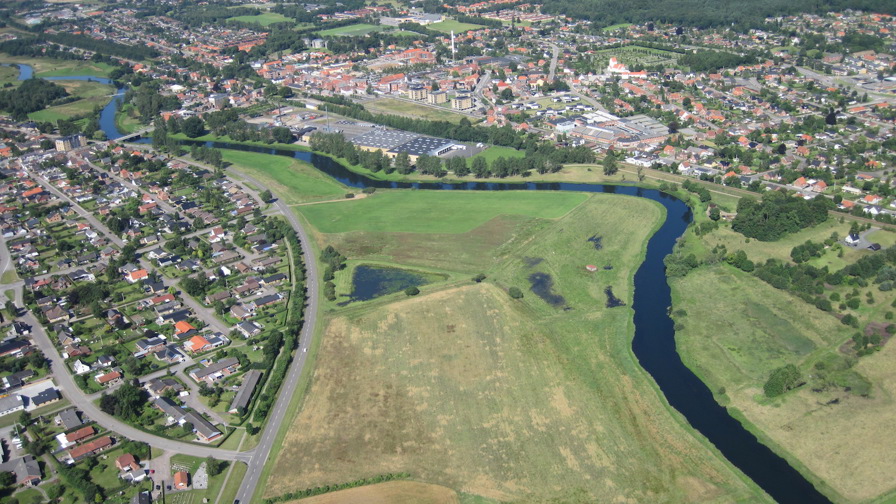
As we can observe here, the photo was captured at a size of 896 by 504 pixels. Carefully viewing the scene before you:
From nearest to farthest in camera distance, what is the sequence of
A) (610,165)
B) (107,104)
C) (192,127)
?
1. (610,165)
2. (192,127)
3. (107,104)

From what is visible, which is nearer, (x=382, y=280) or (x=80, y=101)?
(x=382, y=280)

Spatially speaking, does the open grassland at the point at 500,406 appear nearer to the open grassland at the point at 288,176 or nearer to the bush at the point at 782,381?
the bush at the point at 782,381

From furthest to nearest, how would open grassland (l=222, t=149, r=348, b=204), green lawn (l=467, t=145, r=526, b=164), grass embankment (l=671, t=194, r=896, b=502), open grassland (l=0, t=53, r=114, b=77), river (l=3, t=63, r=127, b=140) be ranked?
open grassland (l=0, t=53, r=114, b=77) < river (l=3, t=63, r=127, b=140) < green lawn (l=467, t=145, r=526, b=164) < open grassland (l=222, t=149, r=348, b=204) < grass embankment (l=671, t=194, r=896, b=502)

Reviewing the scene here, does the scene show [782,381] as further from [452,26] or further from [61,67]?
[61,67]

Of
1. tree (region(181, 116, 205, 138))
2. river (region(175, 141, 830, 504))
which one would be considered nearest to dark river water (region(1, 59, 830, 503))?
river (region(175, 141, 830, 504))

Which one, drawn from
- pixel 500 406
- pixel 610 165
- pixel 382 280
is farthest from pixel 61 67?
pixel 500 406

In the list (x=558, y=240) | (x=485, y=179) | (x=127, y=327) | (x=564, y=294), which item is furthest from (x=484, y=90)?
(x=127, y=327)

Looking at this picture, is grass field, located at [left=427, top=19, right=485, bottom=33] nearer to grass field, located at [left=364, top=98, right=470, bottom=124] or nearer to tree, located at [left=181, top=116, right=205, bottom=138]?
grass field, located at [left=364, top=98, right=470, bottom=124]
